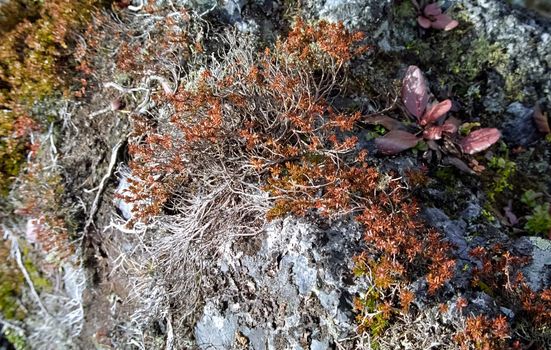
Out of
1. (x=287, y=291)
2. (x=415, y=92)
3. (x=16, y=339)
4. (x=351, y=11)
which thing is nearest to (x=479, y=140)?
(x=415, y=92)

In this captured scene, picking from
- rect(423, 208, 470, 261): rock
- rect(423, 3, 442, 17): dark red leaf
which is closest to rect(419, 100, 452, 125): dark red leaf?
rect(423, 208, 470, 261): rock

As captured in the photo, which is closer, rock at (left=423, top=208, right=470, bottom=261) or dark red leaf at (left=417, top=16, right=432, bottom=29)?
rock at (left=423, top=208, right=470, bottom=261)

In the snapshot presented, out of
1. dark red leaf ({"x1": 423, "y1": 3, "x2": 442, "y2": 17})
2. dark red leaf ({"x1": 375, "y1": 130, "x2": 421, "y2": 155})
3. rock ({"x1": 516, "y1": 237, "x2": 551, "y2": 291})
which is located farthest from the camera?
dark red leaf ({"x1": 423, "y1": 3, "x2": 442, "y2": 17})

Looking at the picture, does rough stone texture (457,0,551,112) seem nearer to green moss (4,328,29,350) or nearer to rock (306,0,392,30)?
rock (306,0,392,30)

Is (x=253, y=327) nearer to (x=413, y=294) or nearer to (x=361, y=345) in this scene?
(x=361, y=345)

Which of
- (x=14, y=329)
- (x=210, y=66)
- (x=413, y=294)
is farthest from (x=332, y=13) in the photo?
(x=14, y=329)

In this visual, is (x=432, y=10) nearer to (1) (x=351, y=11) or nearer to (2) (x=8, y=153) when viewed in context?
(1) (x=351, y=11)

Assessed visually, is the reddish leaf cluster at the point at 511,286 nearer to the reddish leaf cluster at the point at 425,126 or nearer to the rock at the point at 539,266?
the rock at the point at 539,266
